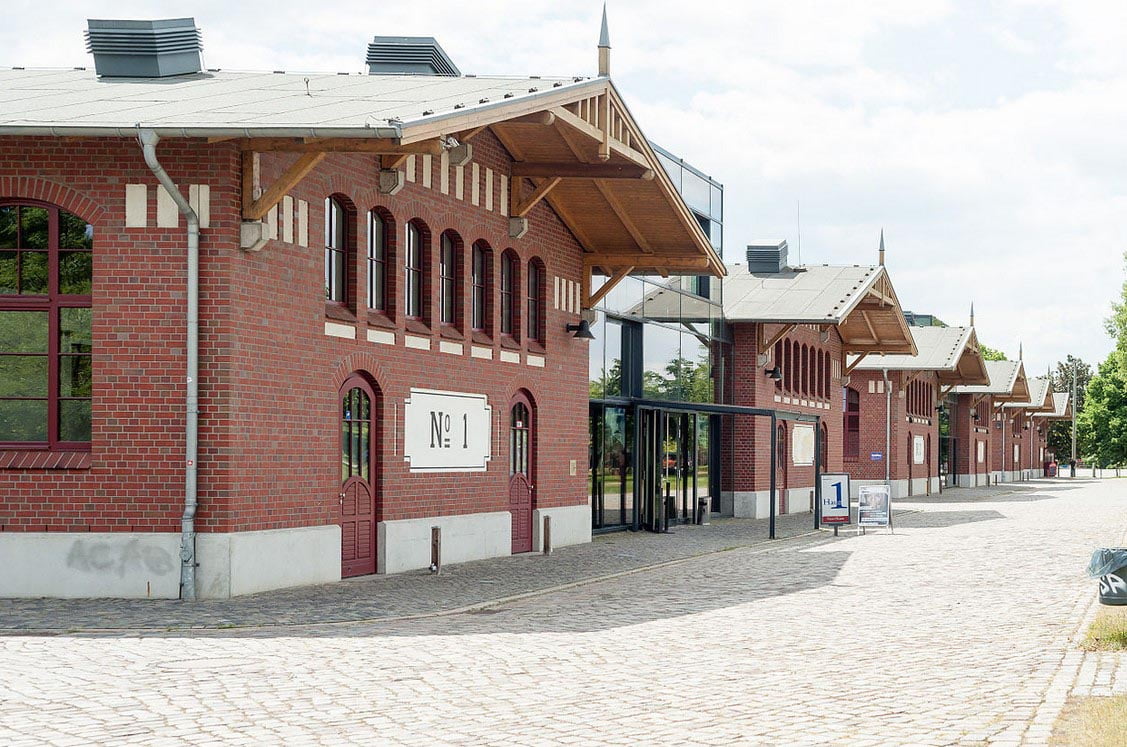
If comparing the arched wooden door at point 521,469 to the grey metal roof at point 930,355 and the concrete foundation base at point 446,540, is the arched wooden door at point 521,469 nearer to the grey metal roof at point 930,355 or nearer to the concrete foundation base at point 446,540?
the concrete foundation base at point 446,540

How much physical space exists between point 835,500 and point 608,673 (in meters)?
19.3

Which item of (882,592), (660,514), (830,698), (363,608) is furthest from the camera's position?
(660,514)

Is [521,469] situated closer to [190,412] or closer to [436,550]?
[436,550]

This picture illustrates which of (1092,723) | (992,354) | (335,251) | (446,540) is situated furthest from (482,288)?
(992,354)

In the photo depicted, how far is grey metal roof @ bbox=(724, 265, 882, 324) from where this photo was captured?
34812 mm

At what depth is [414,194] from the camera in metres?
19.2

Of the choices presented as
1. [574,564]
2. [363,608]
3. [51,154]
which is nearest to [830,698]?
[363,608]

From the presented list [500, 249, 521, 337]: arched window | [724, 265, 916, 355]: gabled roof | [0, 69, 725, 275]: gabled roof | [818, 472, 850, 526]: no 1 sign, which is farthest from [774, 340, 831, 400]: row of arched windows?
[500, 249, 521, 337]: arched window

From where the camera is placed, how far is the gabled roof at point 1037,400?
81.0 metres

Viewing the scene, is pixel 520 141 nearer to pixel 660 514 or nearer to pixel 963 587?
pixel 963 587

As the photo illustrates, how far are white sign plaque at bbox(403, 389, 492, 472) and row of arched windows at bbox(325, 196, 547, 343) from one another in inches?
41.2

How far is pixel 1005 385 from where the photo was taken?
7081 cm

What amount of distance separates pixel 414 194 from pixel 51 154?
5.10 m

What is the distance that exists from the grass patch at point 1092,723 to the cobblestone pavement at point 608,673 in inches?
5.5
